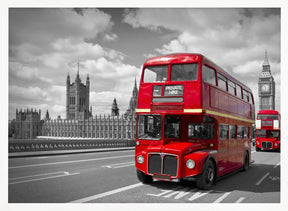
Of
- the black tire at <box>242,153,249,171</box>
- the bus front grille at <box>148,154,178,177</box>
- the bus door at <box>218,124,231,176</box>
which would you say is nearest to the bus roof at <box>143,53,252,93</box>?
the bus door at <box>218,124,231,176</box>

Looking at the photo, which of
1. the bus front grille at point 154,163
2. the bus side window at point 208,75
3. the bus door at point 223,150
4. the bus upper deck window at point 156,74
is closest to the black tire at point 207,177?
the bus door at point 223,150

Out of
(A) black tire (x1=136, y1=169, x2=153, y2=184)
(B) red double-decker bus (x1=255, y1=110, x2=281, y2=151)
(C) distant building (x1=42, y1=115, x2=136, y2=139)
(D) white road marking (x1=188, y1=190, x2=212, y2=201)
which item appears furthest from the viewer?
(C) distant building (x1=42, y1=115, x2=136, y2=139)

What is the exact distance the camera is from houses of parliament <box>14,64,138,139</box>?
358ft

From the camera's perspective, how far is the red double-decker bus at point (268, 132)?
25.0 metres

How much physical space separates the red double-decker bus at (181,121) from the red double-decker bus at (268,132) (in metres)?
18.0

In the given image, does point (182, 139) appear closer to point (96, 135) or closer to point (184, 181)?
point (184, 181)

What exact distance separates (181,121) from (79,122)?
119m

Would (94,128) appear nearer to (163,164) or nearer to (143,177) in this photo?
(143,177)

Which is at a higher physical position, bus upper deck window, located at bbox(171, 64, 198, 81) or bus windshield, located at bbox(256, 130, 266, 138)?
bus upper deck window, located at bbox(171, 64, 198, 81)

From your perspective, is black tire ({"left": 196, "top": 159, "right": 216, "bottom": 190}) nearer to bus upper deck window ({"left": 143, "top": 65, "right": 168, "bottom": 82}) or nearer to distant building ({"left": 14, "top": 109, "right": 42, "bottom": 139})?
bus upper deck window ({"left": 143, "top": 65, "right": 168, "bottom": 82})

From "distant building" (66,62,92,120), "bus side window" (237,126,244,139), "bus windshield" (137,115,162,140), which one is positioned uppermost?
"distant building" (66,62,92,120)

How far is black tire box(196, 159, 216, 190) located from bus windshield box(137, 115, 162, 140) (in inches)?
63.8
